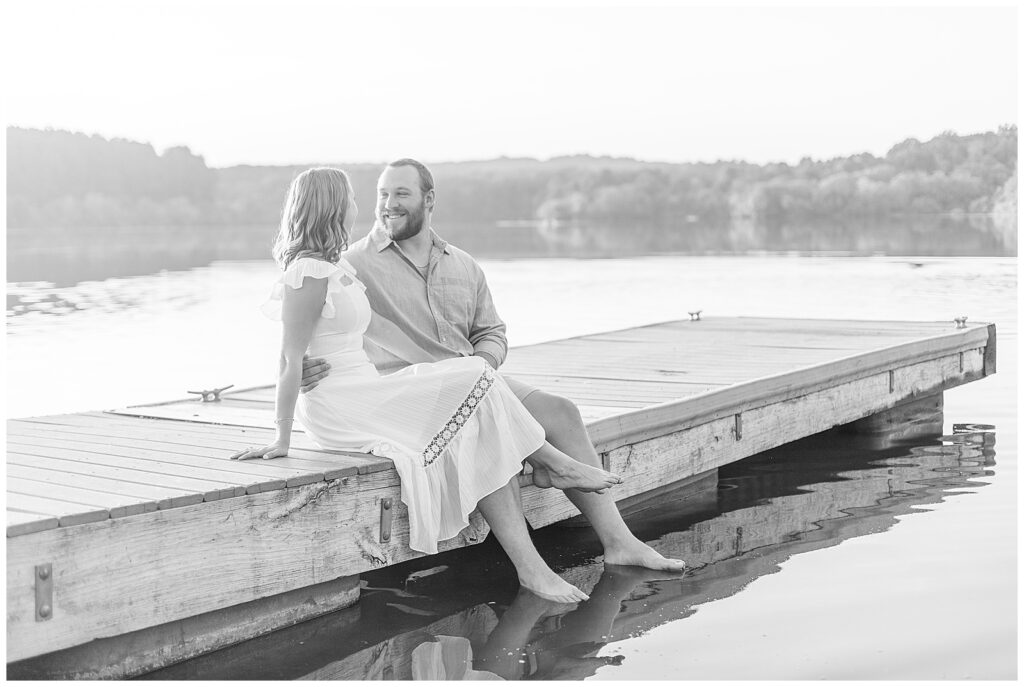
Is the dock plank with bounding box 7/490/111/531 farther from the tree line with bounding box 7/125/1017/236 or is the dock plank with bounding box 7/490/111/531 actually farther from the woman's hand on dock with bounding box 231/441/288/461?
the tree line with bounding box 7/125/1017/236

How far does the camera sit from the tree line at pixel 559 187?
39.6m

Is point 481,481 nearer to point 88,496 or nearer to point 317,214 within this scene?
point 317,214

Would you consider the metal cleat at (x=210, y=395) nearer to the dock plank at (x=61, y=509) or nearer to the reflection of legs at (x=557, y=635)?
the reflection of legs at (x=557, y=635)

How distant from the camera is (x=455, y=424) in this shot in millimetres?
4258

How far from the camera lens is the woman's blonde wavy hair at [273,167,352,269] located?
4.20m

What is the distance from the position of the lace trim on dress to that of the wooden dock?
0.15 metres

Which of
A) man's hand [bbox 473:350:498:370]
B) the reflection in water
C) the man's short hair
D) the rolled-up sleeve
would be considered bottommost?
the reflection in water

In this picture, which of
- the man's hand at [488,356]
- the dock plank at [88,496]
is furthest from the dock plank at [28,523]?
the man's hand at [488,356]

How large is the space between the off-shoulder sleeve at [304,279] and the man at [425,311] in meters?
0.51

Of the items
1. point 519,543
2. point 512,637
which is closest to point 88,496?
point 512,637

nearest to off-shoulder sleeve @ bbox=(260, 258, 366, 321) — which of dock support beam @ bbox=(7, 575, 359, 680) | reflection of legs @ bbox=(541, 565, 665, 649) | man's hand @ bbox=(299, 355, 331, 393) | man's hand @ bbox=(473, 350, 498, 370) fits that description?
man's hand @ bbox=(299, 355, 331, 393)

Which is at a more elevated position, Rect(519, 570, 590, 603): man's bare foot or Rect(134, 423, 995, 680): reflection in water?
Rect(519, 570, 590, 603): man's bare foot

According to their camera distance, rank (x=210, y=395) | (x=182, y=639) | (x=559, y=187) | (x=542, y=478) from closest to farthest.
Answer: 1. (x=182, y=639)
2. (x=542, y=478)
3. (x=210, y=395)
4. (x=559, y=187)

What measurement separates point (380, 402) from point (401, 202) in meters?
0.83
